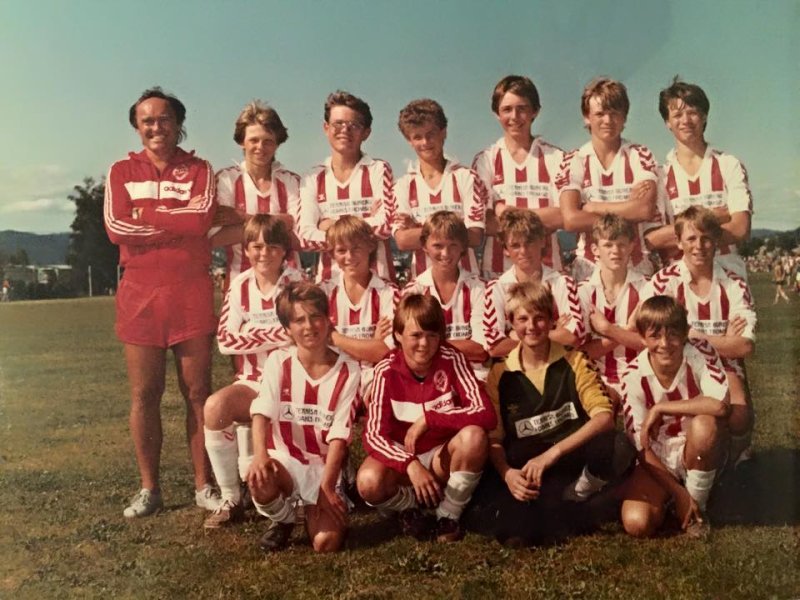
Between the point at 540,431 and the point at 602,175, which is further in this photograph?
the point at 602,175

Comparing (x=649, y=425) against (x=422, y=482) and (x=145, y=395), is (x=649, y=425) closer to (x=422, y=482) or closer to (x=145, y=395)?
(x=422, y=482)

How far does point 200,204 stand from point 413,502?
144cm

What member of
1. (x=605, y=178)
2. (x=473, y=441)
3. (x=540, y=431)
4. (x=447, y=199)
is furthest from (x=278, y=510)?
(x=605, y=178)

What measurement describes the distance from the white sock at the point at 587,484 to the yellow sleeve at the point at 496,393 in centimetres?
34

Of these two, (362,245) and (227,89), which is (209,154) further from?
(362,245)

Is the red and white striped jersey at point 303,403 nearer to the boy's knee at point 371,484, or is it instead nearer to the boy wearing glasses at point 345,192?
the boy's knee at point 371,484

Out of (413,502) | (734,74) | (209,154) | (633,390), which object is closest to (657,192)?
(734,74)

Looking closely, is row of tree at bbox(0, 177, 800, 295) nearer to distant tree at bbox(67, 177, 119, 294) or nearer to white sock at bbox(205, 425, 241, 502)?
distant tree at bbox(67, 177, 119, 294)

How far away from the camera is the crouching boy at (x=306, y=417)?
10.0ft

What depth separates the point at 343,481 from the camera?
10.5 feet

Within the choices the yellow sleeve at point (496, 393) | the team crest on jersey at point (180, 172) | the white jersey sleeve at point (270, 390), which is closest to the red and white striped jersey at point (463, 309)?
the yellow sleeve at point (496, 393)

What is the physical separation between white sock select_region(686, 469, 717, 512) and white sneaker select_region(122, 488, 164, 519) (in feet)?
6.93

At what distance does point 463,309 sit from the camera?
10.8 ft

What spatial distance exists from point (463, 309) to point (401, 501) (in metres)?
0.79
